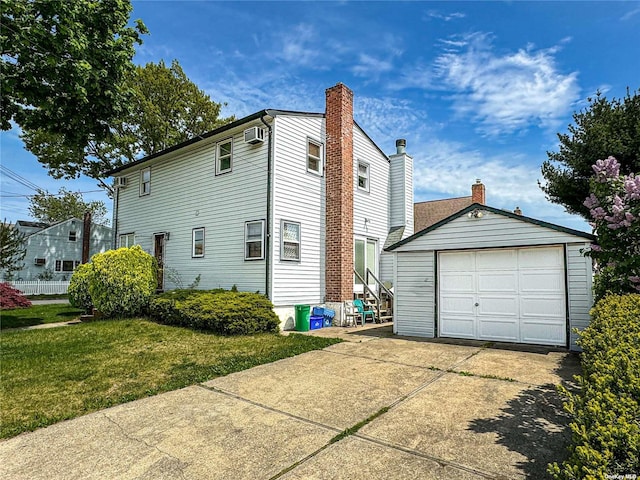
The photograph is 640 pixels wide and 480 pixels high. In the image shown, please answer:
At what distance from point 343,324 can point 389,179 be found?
758 centimetres

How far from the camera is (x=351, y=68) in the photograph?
1301 cm

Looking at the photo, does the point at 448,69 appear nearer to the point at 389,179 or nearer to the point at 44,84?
the point at 389,179

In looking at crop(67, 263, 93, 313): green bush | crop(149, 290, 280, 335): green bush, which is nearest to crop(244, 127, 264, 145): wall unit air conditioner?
crop(149, 290, 280, 335): green bush

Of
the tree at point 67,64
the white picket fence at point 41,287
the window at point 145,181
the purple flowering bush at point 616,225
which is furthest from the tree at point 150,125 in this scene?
the purple flowering bush at point 616,225

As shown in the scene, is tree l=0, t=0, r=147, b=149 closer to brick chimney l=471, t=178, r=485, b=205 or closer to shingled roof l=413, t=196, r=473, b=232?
shingled roof l=413, t=196, r=473, b=232

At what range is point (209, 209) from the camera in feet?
44.6

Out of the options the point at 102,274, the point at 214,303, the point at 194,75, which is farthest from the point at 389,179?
the point at 194,75

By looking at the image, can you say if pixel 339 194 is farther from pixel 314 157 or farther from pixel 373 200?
pixel 373 200

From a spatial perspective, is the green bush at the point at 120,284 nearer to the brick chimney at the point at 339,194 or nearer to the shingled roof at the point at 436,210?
the brick chimney at the point at 339,194

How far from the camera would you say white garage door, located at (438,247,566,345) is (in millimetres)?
8320

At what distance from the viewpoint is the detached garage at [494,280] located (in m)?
8.14

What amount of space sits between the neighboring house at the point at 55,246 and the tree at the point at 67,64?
20.6m

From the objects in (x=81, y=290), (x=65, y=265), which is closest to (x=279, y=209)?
(x=81, y=290)

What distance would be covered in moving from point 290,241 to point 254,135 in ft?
11.9
